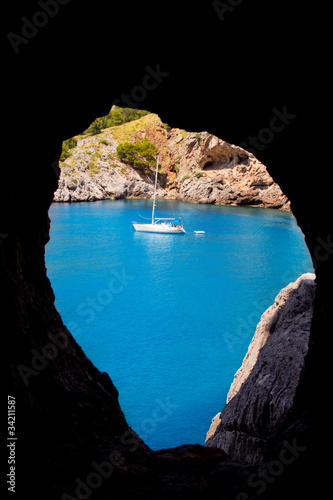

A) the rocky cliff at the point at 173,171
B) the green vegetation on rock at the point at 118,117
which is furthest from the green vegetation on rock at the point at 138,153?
the green vegetation on rock at the point at 118,117

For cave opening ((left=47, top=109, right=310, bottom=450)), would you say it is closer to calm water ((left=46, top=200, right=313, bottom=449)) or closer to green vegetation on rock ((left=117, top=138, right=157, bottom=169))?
calm water ((left=46, top=200, right=313, bottom=449))

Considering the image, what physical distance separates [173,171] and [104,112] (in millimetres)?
69733

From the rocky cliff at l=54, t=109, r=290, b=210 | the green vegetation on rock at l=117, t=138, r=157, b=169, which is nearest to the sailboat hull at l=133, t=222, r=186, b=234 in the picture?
the rocky cliff at l=54, t=109, r=290, b=210

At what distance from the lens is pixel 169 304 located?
66.5ft

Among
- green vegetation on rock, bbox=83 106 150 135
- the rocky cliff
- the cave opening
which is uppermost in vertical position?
green vegetation on rock, bbox=83 106 150 135

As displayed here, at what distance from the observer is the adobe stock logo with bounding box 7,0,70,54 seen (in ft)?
10.7

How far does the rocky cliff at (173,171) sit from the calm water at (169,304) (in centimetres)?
2164

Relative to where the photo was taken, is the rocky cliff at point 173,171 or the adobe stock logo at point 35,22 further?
the rocky cliff at point 173,171

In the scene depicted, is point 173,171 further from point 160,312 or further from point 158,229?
point 160,312

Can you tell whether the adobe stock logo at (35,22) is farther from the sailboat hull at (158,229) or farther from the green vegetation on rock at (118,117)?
the green vegetation on rock at (118,117)

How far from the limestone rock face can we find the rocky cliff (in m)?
53.3

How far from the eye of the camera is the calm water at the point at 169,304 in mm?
12484

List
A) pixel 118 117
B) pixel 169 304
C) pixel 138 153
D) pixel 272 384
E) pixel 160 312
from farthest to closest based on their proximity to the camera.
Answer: pixel 118 117 → pixel 138 153 → pixel 169 304 → pixel 160 312 → pixel 272 384

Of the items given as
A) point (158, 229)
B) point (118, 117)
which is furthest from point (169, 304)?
point (118, 117)
